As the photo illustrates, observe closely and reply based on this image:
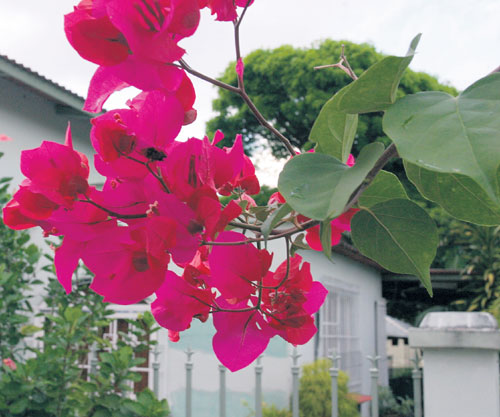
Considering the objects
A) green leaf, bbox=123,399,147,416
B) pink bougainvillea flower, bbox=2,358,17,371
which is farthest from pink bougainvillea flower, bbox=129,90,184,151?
pink bougainvillea flower, bbox=2,358,17,371

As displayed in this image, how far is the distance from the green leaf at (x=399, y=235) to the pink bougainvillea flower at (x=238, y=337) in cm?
10

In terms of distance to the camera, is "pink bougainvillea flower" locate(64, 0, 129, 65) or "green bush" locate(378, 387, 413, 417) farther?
"green bush" locate(378, 387, 413, 417)

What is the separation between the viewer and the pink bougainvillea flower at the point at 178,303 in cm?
36

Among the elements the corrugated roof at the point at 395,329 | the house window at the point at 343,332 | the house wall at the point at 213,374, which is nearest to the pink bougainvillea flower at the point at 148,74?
the house wall at the point at 213,374

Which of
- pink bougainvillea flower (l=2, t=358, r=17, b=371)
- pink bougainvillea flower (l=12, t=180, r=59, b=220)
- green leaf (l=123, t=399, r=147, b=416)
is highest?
pink bougainvillea flower (l=12, t=180, r=59, b=220)

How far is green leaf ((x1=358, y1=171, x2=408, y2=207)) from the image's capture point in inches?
13.1

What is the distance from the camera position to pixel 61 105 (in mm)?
6199

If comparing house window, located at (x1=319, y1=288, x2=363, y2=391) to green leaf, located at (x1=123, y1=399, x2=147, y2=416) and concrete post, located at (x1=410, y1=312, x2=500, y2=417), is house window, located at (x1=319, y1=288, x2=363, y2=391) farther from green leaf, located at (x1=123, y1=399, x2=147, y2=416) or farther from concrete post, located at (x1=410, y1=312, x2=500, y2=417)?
concrete post, located at (x1=410, y1=312, x2=500, y2=417)

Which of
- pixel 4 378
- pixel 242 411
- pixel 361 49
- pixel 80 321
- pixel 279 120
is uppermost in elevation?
pixel 361 49

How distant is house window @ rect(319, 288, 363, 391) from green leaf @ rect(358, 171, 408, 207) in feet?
20.4

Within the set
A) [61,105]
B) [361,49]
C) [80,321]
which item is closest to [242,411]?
[80,321]

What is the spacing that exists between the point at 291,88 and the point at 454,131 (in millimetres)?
11755

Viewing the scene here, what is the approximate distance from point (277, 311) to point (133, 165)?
0.14 meters

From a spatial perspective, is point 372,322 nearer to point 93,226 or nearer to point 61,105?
point 61,105
